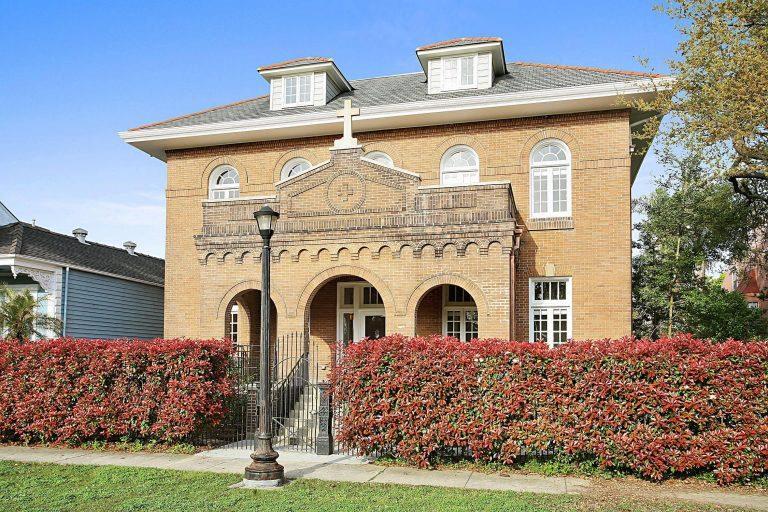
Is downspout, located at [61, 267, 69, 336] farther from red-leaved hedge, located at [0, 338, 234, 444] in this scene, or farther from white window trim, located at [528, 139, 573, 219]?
white window trim, located at [528, 139, 573, 219]

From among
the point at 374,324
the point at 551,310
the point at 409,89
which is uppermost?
the point at 409,89

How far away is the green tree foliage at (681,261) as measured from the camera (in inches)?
934

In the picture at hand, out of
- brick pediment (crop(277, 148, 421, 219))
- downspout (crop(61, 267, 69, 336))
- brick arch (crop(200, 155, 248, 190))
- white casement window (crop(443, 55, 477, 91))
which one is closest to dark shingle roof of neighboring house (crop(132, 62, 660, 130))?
white casement window (crop(443, 55, 477, 91))

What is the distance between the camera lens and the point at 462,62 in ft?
62.3

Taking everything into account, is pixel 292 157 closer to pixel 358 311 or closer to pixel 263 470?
pixel 358 311

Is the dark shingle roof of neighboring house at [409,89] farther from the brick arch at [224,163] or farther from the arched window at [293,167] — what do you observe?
the arched window at [293,167]

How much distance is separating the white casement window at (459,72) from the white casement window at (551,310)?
19.1ft

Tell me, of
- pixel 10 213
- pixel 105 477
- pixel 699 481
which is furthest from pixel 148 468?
pixel 10 213

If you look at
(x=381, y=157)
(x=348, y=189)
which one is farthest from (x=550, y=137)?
(x=348, y=189)

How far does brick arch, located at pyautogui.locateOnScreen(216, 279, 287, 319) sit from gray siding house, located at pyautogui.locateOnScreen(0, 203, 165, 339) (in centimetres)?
670

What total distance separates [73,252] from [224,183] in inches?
244

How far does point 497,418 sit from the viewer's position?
1051cm

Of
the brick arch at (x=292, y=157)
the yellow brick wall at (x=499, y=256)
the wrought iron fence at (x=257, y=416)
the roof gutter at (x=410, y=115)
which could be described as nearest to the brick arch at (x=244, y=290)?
the yellow brick wall at (x=499, y=256)

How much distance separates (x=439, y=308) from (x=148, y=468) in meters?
8.91
